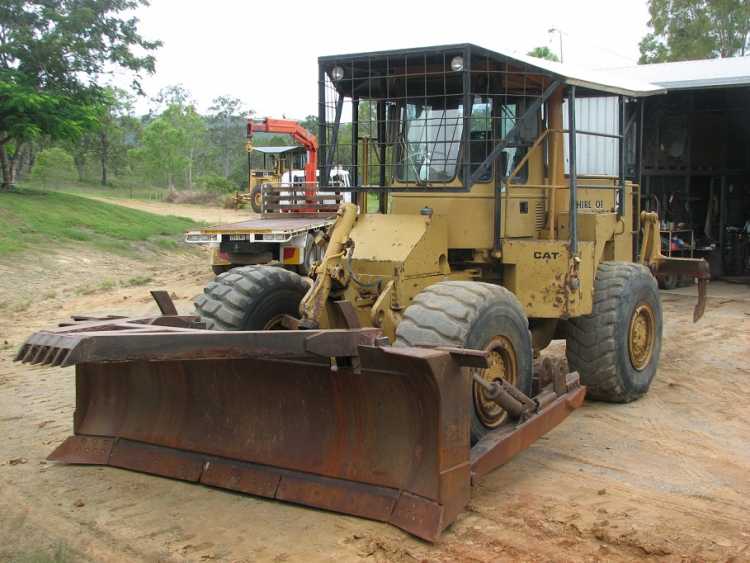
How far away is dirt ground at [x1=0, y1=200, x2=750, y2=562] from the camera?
4438 mm

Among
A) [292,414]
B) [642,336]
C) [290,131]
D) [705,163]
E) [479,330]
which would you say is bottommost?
[292,414]

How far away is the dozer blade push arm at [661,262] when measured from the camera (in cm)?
864

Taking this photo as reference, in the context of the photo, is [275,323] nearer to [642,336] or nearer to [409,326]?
[409,326]

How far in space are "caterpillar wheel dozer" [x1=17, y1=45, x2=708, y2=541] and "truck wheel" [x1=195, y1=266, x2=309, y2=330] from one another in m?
0.02

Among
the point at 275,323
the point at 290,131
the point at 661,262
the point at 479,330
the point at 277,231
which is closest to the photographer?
the point at 479,330

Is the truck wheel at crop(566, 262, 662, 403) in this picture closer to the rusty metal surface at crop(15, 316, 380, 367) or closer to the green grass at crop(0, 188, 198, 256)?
the rusty metal surface at crop(15, 316, 380, 367)

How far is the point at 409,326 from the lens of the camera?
499 centimetres

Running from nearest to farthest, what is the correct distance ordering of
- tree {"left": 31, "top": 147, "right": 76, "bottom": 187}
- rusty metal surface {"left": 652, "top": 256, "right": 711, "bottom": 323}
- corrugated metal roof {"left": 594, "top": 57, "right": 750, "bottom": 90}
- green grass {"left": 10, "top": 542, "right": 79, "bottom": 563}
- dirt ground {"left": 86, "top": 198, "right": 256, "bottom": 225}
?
1. green grass {"left": 10, "top": 542, "right": 79, "bottom": 563}
2. rusty metal surface {"left": 652, "top": 256, "right": 711, "bottom": 323}
3. corrugated metal roof {"left": 594, "top": 57, "right": 750, "bottom": 90}
4. dirt ground {"left": 86, "top": 198, "right": 256, "bottom": 225}
5. tree {"left": 31, "top": 147, "right": 76, "bottom": 187}

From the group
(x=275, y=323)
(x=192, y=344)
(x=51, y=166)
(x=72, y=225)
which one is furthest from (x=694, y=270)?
(x=51, y=166)

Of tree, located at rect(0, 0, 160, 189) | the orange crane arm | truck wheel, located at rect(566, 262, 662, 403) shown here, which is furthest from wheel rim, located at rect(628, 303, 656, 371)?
tree, located at rect(0, 0, 160, 189)

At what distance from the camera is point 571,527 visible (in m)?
4.70

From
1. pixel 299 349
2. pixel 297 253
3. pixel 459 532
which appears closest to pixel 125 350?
pixel 299 349

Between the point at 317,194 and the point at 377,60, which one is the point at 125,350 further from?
the point at 317,194

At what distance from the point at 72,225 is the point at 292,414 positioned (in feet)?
54.6
